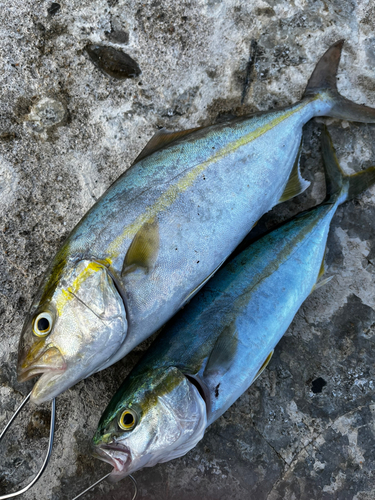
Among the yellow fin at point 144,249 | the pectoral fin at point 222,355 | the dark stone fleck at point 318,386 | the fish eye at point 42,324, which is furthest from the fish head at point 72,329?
the dark stone fleck at point 318,386

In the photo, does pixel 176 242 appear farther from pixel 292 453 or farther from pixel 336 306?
pixel 292 453

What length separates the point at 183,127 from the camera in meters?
2.57

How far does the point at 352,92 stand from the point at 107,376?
7.36ft

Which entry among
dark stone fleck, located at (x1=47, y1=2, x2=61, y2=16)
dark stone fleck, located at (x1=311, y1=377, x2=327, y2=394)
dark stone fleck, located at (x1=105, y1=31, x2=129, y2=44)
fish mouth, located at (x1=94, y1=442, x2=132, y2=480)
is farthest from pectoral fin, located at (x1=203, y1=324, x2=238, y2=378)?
dark stone fleck, located at (x1=47, y1=2, x2=61, y2=16)

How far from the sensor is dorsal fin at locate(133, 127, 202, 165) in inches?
84.4

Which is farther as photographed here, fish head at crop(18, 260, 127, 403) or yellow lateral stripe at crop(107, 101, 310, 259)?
yellow lateral stripe at crop(107, 101, 310, 259)

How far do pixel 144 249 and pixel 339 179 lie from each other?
1.24 meters

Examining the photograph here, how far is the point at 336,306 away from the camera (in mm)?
2480

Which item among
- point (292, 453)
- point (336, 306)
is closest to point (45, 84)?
point (336, 306)

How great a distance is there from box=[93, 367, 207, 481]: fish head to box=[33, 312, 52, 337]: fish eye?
48 centimetres

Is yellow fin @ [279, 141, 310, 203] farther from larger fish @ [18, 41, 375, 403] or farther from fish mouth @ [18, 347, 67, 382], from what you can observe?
fish mouth @ [18, 347, 67, 382]

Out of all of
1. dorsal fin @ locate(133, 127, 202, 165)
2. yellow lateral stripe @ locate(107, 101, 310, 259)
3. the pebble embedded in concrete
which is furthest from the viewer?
the pebble embedded in concrete

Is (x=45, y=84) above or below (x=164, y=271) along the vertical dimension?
above

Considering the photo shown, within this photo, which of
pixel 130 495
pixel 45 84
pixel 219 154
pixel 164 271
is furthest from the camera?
pixel 45 84
